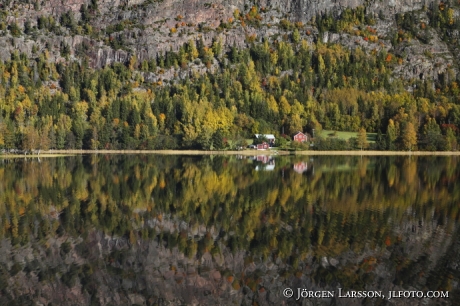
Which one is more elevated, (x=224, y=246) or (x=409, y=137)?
(x=409, y=137)

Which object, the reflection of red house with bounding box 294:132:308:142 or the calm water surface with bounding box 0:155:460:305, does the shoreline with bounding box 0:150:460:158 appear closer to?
the reflection of red house with bounding box 294:132:308:142

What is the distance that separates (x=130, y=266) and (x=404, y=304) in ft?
45.5

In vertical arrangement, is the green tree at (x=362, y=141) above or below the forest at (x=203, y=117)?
below

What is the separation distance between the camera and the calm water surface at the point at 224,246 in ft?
75.4

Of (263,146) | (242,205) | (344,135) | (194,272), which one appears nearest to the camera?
(194,272)

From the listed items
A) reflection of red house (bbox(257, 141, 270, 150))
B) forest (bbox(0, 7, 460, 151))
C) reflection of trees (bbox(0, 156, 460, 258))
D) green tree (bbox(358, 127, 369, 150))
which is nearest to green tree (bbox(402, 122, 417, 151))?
forest (bbox(0, 7, 460, 151))

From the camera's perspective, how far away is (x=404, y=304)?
69.3ft

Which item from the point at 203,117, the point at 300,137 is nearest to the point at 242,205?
the point at 300,137

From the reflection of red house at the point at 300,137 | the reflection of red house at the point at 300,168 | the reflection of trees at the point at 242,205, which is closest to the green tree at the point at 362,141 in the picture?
the reflection of red house at the point at 300,137

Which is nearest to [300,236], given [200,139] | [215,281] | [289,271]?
[289,271]

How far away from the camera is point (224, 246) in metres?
29.1

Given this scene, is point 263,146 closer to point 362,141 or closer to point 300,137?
point 300,137

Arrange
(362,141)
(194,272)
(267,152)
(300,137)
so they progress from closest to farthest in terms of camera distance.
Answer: (194,272) < (362,141) < (267,152) < (300,137)

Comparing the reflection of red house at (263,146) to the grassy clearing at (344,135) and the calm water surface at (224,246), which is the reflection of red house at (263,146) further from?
the calm water surface at (224,246)
